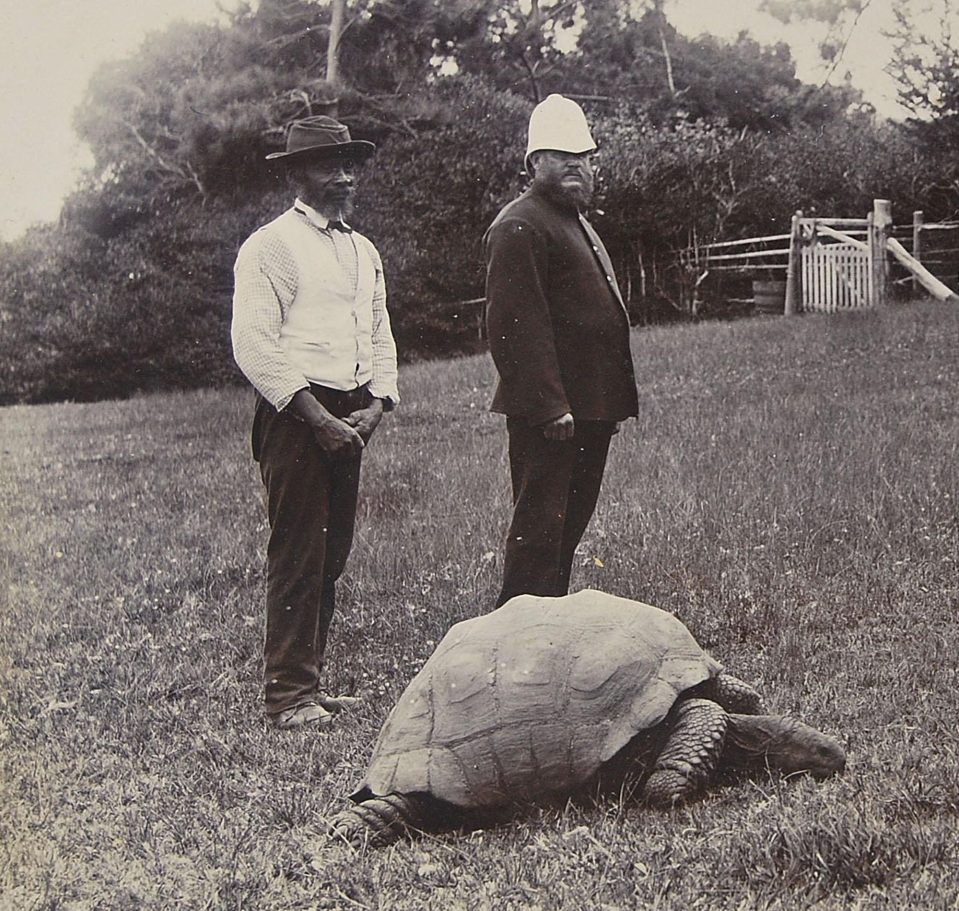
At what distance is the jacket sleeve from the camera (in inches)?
184

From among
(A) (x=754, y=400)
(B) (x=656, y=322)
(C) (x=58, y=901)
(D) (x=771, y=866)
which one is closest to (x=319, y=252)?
(C) (x=58, y=901)

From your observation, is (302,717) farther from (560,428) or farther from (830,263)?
(830,263)

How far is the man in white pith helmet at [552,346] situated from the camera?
15.4ft

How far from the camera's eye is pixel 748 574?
592 centimetres

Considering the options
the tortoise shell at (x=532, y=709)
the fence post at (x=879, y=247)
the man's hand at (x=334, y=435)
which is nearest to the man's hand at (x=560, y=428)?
the man's hand at (x=334, y=435)

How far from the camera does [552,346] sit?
15.5ft

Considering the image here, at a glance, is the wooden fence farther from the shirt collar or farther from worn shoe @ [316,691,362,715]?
worn shoe @ [316,691,362,715]

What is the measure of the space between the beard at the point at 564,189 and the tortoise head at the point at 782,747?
2224 millimetres

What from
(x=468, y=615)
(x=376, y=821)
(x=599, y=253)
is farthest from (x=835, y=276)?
(x=376, y=821)

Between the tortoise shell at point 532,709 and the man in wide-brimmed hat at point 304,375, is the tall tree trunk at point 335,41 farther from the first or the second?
the tortoise shell at point 532,709

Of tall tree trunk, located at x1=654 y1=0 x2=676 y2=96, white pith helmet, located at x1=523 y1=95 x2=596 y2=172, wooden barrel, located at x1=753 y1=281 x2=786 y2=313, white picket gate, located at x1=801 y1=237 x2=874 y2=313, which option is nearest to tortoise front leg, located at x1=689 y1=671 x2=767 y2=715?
white pith helmet, located at x1=523 y1=95 x2=596 y2=172

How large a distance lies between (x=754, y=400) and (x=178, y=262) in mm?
8723

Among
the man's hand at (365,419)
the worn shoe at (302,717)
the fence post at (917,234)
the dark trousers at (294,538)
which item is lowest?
the worn shoe at (302,717)

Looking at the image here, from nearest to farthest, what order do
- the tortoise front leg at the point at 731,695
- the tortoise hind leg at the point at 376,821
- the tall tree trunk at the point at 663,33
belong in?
the tortoise hind leg at the point at 376,821 < the tortoise front leg at the point at 731,695 < the tall tree trunk at the point at 663,33
